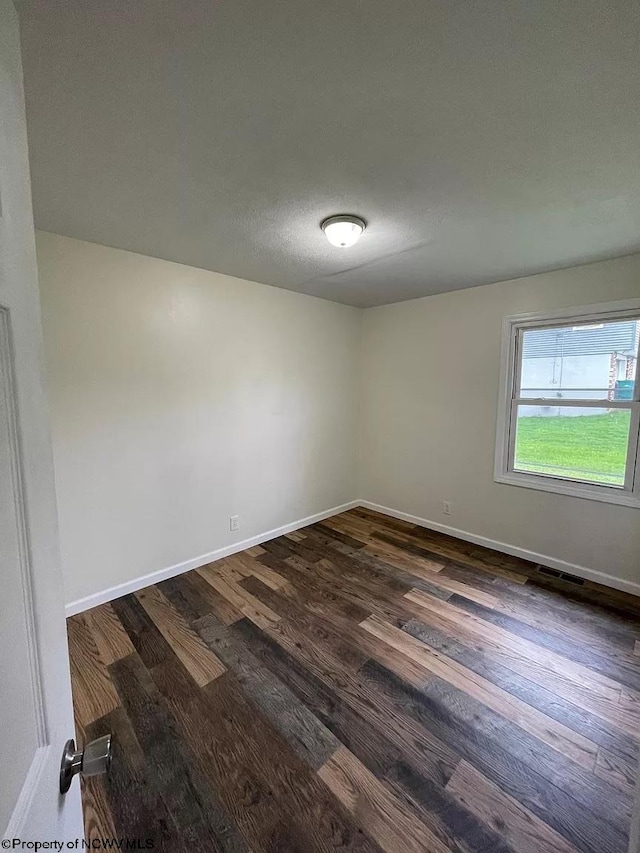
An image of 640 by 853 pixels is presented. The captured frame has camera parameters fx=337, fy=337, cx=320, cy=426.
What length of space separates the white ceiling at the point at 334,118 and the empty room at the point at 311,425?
10mm

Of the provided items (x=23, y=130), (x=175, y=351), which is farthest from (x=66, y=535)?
(x=23, y=130)

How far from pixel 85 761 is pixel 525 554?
3.29m

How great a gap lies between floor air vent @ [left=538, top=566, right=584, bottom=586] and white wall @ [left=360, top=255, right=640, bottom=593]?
108 mm

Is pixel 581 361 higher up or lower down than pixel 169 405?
higher up

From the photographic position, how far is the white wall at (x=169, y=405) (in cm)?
216

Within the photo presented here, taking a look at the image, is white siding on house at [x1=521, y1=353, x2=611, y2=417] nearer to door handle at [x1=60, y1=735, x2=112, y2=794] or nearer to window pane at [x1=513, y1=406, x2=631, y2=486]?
window pane at [x1=513, y1=406, x2=631, y2=486]

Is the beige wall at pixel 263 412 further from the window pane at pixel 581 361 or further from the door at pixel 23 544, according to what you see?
the door at pixel 23 544

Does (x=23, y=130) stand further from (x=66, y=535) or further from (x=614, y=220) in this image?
(x=614, y=220)

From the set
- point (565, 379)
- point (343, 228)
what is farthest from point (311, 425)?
point (565, 379)

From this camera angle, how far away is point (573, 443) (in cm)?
276

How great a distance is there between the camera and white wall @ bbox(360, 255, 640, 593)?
2.56m

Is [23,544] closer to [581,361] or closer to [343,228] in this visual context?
[343,228]

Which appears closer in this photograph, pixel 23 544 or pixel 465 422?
pixel 23 544

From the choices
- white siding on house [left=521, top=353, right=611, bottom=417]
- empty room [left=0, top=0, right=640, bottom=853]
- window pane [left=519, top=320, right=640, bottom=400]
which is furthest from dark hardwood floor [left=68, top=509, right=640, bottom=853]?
window pane [left=519, top=320, right=640, bottom=400]
